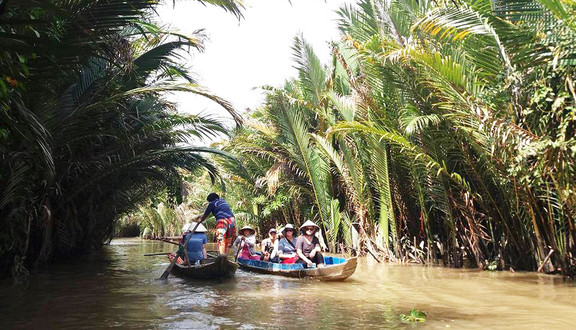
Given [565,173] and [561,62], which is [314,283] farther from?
[561,62]

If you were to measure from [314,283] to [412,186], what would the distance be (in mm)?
4768

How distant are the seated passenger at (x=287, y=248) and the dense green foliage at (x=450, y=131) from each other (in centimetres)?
274

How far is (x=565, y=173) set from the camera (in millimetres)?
8055

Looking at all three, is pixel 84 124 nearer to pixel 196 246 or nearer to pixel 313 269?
pixel 196 246

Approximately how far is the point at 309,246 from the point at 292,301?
346cm

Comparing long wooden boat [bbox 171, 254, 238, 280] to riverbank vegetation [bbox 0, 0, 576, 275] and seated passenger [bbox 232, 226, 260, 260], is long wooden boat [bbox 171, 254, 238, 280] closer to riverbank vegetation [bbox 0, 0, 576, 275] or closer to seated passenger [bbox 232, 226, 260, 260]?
riverbank vegetation [bbox 0, 0, 576, 275]

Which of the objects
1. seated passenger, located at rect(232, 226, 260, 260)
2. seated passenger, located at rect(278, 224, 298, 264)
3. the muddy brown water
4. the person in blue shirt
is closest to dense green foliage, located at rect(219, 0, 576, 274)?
the muddy brown water

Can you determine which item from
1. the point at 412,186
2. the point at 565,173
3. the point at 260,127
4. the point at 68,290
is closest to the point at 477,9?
the point at 565,173

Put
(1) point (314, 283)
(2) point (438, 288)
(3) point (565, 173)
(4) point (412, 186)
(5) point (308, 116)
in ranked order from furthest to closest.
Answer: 1. (5) point (308, 116)
2. (4) point (412, 186)
3. (1) point (314, 283)
4. (2) point (438, 288)
5. (3) point (565, 173)

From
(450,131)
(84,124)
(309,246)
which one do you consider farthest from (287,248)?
(84,124)

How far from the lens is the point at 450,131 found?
11.1 m

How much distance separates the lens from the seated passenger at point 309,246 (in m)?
11.3

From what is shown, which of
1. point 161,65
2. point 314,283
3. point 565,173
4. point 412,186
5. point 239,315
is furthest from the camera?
point 412,186

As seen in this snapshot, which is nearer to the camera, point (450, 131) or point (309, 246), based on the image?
point (450, 131)
